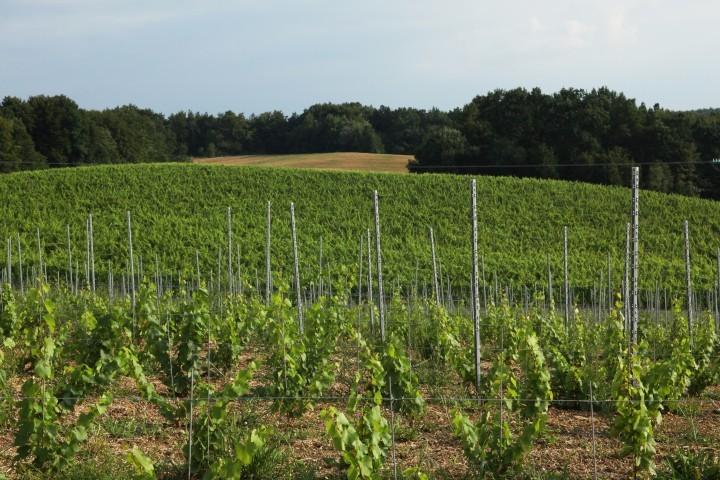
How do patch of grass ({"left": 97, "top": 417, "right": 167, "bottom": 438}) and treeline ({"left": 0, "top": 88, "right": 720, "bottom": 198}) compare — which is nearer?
patch of grass ({"left": 97, "top": 417, "right": 167, "bottom": 438})

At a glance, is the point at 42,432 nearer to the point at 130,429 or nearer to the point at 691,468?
the point at 130,429

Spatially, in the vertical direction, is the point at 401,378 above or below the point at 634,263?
below

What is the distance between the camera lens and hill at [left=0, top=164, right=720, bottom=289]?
25188 mm

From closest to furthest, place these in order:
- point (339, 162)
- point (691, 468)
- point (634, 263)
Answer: point (691, 468) < point (634, 263) < point (339, 162)

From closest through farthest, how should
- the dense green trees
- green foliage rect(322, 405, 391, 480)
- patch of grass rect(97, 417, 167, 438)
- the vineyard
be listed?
green foliage rect(322, 405, 391, 480) < the vineyard < patch of grass rect(97, 417, 167, 438) < the dense green trees

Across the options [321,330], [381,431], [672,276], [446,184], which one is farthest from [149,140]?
[381,431]

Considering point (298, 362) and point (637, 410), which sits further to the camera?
point (298, 362)

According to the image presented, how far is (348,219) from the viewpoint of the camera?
96.5ft

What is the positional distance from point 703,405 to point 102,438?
5569mm

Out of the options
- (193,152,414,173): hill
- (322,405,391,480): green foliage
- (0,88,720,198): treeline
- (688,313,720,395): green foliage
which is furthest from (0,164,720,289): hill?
(322,405,391,480): green foliage

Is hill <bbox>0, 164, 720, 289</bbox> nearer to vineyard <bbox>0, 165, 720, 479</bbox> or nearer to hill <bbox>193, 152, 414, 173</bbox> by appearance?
hill <bbox>193, 152, 414, 173</bbox>

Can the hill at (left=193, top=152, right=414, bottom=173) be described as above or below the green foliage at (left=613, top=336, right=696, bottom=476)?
above

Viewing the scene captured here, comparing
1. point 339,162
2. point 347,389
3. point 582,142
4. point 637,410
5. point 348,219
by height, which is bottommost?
point 347,389

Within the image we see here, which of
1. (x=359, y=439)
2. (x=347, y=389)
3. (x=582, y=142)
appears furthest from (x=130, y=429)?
(x=582, y=142)
